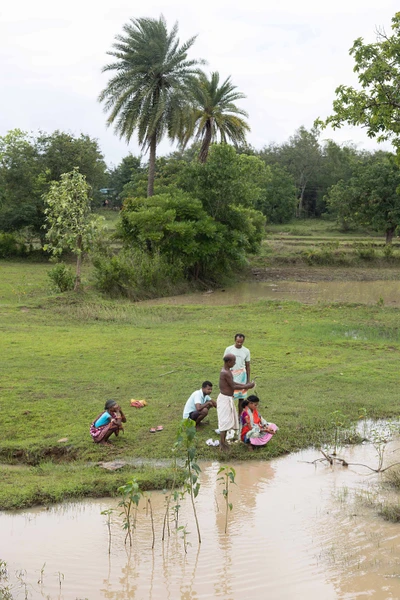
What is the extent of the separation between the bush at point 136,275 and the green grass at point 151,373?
9.36 ft

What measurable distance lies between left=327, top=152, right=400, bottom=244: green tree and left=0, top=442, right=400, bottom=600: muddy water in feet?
123

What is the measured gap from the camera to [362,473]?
9.41m

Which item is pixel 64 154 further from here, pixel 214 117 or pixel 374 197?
pixel 374 197

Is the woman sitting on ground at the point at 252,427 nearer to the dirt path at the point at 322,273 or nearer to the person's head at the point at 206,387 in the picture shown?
the person's head at the point at 206,387

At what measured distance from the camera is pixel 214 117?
37.7 m

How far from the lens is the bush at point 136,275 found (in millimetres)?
27516

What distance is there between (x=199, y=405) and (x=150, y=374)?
3810 mm

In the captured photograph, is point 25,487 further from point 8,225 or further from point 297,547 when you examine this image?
point 8,225

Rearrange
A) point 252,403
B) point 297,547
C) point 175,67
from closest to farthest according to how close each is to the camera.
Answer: point 297,547
point 252,403
point 175,67

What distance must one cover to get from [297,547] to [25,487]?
3.39 meters

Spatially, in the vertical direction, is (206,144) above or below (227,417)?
above

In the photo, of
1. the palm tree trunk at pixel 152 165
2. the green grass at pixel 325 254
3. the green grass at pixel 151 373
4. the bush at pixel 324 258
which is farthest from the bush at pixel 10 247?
the bush at pixel 324 258

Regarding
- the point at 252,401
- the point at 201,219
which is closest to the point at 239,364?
the point at 252,401

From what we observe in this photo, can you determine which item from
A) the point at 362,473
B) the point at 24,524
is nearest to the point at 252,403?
the point at 362,473
